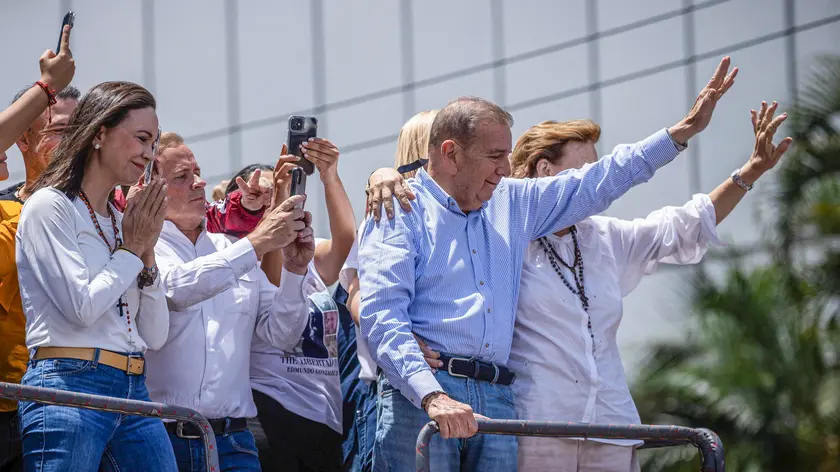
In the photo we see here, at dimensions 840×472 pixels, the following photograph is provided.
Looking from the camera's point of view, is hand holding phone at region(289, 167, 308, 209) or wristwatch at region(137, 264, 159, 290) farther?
hand holding phone at region(289, 167, 308, 209)

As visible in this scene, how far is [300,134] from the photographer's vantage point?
18.4 ft

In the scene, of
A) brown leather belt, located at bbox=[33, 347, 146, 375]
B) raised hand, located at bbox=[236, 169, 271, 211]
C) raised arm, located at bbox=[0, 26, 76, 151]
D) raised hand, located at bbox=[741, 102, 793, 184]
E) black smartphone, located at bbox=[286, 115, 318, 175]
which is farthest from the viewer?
raised hand, located at bbox=[236, 169, 271, 211]

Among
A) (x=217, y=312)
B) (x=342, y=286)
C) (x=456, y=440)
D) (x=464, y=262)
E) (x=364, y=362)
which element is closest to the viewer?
(x=456, y=440)

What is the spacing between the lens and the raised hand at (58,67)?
5.04 metres

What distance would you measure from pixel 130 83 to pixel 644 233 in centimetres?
202

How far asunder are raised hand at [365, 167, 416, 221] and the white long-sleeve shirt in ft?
2.87

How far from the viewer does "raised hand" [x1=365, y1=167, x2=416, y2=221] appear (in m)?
4.98

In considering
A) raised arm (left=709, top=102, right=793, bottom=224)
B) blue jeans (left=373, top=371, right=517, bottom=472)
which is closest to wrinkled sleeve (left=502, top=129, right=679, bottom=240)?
raised arm (left=709, top=102, right=793, bottom=224)

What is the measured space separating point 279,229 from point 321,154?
531 mm

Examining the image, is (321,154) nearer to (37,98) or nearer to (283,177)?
(283,177)

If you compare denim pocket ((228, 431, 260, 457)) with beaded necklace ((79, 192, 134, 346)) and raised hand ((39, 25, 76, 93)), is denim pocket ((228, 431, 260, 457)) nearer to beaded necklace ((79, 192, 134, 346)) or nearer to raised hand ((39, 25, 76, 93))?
beaded necklace ((79, 192, 134, 346))

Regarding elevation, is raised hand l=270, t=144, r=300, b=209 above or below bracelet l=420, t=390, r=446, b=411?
above

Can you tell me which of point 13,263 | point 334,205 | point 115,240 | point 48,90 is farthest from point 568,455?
point 48,90

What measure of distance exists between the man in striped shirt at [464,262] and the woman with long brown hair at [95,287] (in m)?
0.74
